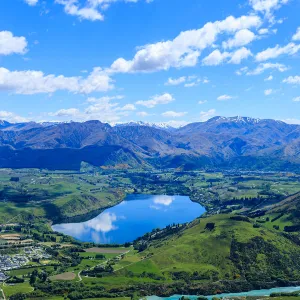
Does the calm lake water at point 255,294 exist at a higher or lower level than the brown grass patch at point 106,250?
lower

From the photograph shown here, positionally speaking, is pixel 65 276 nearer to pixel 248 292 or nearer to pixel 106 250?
pixel 106 250

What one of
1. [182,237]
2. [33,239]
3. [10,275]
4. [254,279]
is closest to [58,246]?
[33,239]

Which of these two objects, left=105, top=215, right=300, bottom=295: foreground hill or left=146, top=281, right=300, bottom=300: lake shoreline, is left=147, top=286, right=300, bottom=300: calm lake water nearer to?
left=146, top=281, right=300, bottom=300: lake shoreline

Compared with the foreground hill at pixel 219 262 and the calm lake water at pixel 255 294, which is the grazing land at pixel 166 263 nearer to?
the foreground hill at pixel 219 262

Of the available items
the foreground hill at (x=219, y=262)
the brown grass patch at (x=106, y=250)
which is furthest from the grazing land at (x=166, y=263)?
the brown grass patch at (x=106, y=250)

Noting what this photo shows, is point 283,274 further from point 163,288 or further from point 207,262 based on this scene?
point 163,288

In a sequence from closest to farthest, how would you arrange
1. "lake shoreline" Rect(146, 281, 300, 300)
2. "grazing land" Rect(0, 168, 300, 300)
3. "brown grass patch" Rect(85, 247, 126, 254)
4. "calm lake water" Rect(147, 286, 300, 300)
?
"calm lake water" Rect(147, 286, 300, 300) → "lake shoreline" Rect(146, 281, 300, 300) → "grazing land" Rect(0, 168, 300, 300) → "brown grass patch" Rect(85, 247, 126, 254)

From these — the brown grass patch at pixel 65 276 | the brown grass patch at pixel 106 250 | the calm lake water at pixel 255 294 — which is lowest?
the calm lake water at pixel 255 294

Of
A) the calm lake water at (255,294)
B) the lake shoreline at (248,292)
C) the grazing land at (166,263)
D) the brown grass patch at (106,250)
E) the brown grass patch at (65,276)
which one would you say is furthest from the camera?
the brown grass patch at (106,250)

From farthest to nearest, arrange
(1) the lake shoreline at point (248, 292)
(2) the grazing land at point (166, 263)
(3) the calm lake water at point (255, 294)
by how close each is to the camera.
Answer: (2) the grazing land at point (166, 263) < (1) the lake shoreline at point (248, 292) < (3) the calm lake water at point (255, 294)

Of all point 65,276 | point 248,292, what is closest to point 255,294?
point 248,292

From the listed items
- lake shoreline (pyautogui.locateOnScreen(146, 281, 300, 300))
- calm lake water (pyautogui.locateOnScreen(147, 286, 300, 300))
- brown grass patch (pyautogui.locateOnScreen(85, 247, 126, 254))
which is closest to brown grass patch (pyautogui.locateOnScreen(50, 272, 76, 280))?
lake shoreline (pyautogui.locateOnScreen(146, 281, 300, 300))
